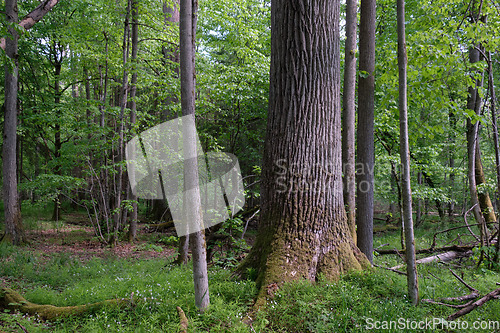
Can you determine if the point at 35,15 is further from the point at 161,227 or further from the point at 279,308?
the point at 279,308

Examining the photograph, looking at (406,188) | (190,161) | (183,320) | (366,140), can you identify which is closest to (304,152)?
(406,188)

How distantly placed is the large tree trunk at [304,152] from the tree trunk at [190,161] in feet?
2.88

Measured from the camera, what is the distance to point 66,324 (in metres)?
2.88

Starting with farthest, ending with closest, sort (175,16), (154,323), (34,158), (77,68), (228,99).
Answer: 1. (34,158)
2. (175,16)
3. (77,68)
4. (228,99)
5. (154,323)

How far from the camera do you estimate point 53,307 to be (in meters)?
3.28

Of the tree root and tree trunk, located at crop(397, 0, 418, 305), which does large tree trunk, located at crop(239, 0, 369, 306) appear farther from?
the tree root

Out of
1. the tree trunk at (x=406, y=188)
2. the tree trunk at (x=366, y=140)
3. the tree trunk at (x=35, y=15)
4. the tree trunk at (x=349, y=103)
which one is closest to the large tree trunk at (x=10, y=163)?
the tree trunk at (x=35, y=15)

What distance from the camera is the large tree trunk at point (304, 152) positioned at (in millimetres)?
3465

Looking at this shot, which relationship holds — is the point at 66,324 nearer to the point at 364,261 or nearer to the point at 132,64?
the point at 364,261

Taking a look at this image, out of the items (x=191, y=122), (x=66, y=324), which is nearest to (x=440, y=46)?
(x=191, y=122)

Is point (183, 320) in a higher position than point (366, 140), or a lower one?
lower

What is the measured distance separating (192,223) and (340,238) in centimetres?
192

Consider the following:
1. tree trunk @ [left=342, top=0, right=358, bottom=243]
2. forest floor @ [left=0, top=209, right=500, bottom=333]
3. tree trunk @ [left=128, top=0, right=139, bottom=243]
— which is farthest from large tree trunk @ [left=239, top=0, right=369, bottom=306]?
tree trunk @ [left=128, top=0, right=139, bottom=243]

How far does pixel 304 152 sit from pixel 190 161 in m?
1.47
